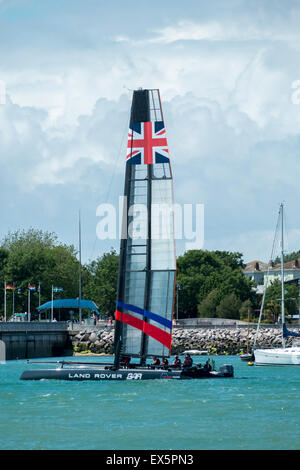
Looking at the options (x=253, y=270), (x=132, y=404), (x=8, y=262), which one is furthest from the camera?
(x=253, y=270)

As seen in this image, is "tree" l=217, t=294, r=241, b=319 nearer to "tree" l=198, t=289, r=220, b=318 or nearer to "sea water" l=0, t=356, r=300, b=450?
"tree" l=198, t=289, r=220, b=318

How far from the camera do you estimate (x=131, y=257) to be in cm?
4750

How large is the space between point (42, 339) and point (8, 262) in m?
36.0

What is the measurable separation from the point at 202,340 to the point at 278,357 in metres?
24.9

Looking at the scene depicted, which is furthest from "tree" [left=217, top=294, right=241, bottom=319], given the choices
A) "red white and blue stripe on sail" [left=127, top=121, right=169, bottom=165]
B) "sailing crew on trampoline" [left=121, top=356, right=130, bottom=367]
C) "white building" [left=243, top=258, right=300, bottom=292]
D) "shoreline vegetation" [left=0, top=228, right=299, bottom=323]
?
"red white and blue stripe on sail" [left=127, top=121, right=169, bottom=165]

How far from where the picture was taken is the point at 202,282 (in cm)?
12900

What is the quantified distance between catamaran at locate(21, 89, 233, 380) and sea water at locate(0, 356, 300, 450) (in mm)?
2169

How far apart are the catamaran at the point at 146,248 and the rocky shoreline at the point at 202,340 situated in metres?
40.9

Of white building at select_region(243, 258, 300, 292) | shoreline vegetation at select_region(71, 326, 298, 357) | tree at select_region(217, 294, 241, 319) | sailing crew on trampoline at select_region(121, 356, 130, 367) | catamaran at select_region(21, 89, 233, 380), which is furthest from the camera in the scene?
white building at select_region(243, 258, 300, 292)

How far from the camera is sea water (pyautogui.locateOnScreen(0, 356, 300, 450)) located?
2888 centimetres

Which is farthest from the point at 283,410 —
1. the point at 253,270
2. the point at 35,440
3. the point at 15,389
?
the point at 253,270

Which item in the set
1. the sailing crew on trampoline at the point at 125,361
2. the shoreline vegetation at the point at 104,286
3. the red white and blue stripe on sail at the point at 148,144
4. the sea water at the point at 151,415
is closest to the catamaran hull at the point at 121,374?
the sea water at the point at 151,415

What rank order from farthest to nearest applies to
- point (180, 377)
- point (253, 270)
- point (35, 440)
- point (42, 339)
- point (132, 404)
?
point (253, 270)
point (42, 339)
point (180, 377)
point (132, 404)
point (35, 440)

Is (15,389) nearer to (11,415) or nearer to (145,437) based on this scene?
(11,415)
